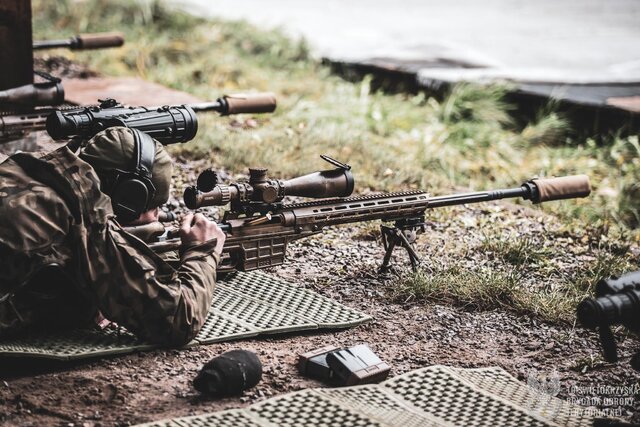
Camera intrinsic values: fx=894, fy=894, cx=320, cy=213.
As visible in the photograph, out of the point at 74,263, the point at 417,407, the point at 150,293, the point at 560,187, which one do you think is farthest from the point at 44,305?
the point at 560,187

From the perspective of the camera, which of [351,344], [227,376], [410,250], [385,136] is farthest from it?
[385,136]

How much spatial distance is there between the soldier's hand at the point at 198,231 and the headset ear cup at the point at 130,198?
1.06 ft

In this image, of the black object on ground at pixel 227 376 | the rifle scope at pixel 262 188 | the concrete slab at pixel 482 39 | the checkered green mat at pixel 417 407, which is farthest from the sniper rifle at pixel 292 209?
the concrete slab at pixel 482 39

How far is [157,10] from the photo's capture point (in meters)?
11.8

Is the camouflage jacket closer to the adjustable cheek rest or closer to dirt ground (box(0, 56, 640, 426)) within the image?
dirt ground (box(0, 56, 640, 426))

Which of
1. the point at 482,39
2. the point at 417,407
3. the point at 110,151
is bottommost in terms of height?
the point at 417,407

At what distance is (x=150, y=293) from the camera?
12.2 feet

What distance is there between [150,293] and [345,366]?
34.6 inches

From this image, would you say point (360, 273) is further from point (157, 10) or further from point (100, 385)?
point (157, 10)

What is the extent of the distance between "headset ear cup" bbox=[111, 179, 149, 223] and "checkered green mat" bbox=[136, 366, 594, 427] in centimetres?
95

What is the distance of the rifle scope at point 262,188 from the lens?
14.1ft

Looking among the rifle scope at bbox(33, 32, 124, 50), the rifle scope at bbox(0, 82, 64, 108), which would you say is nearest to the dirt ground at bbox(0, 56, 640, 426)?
the rifle scope at bbox(0, 82, 64, 108)

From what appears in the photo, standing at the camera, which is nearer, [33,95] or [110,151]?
[110,151]

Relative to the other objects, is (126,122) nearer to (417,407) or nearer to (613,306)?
(417,407)
